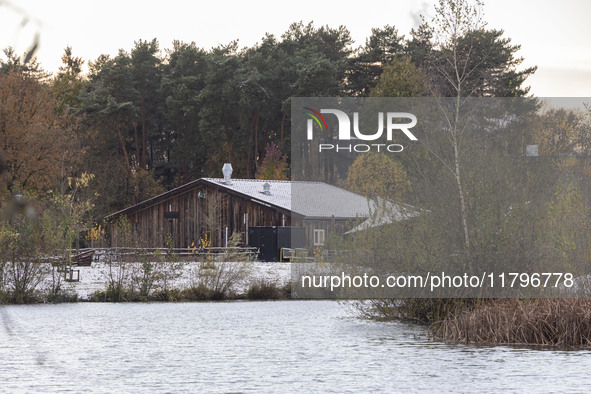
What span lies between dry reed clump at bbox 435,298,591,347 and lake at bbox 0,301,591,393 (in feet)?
1.84

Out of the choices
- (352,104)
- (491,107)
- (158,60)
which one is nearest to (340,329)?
(491,107)

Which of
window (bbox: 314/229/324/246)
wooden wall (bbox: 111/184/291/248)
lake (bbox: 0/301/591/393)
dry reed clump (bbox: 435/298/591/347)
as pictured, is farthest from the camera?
wooden wall (bbox: 111/184/291/248)

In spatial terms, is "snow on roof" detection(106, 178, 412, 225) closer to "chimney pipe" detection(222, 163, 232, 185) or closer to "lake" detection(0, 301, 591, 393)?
"chimney pipe" detection(222, 163, 232, 185)

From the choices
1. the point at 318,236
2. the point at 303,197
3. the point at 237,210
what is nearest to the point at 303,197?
the point at 303,197

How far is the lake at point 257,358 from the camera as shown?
19531mm

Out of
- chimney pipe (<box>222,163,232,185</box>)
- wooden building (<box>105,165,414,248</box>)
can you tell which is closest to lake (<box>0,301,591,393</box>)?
wooden building (<box>105,165,414,248</box>)

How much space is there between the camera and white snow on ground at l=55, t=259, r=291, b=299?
45.3 metres

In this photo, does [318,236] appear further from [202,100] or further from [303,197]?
[202,100]

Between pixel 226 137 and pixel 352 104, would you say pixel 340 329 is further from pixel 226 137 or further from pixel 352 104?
pixel 226 137

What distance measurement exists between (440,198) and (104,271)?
88.5 feet

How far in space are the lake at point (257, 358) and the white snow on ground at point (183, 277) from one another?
354 inches

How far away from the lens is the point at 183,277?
153 ft

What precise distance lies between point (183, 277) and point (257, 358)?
22914mm

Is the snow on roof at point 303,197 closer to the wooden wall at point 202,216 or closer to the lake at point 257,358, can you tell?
the wooden wall at point 202,216
